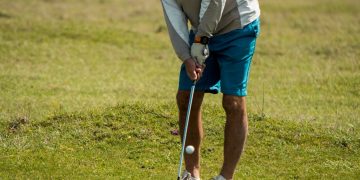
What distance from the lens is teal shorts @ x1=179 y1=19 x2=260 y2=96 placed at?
282 inches

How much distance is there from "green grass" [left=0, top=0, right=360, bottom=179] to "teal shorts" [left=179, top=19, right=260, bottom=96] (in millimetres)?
1140

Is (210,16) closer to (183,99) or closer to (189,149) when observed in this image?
(183,99)

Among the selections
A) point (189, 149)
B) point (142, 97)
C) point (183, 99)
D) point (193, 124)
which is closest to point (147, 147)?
point (193, 124)

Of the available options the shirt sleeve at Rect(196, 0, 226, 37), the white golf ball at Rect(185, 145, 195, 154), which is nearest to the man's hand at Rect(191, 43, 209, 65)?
the shirt sleeve at Rect(196, 0, 226, 37)

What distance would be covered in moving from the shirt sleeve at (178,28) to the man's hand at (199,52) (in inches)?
3.7

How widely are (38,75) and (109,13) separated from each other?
37.8ft

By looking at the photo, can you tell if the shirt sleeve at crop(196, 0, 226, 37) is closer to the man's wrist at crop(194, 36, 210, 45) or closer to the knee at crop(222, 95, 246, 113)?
the man's wrist at crop(194, 36, 210, 45)

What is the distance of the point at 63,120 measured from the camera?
10188 millimetres

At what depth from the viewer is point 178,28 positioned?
23.8 ft

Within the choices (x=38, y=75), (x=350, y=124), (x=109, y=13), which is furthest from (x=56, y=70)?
(x=109, y=13)

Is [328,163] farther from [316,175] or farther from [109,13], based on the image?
[109,13]

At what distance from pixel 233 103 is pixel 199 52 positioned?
0.59m

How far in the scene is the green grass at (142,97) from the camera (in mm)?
8555

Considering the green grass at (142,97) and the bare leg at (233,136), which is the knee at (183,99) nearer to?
the bare leg at (233,136)
